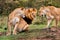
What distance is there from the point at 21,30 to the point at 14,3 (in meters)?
7.67

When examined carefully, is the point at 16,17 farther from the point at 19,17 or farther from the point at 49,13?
the point at 49,13

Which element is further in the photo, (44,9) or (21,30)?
(44,9)

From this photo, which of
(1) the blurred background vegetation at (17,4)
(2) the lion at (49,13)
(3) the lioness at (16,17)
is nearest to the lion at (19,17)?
(3) the lioness at (16,17)

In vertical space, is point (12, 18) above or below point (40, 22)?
above

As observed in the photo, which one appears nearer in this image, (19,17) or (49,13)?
(19,17)

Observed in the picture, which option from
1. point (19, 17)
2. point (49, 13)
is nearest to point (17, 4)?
point (49, 13)

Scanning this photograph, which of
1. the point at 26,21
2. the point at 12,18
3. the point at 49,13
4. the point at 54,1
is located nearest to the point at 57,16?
the point at 49,13

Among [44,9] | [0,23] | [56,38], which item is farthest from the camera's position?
[0,23]

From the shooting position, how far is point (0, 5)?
681 inches

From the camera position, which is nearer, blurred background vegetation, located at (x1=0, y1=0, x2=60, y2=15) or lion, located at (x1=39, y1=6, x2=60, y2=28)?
lion, located at (x1=39, y1=6, x2=60, y2=28)

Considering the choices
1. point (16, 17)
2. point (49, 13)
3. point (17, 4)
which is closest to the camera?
point (16, 17)

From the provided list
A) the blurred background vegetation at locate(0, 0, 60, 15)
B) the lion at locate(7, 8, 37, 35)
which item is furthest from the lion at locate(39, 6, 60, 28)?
the blurred background vegetation at locate(0, 0, 60, 15)

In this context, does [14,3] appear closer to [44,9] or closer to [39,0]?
[39,0]

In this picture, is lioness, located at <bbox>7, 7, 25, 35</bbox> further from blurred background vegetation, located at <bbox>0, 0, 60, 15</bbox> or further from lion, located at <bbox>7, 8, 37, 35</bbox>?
blurred background vegetation, located at <bbox>0, 0, 60, 15</bbox>
